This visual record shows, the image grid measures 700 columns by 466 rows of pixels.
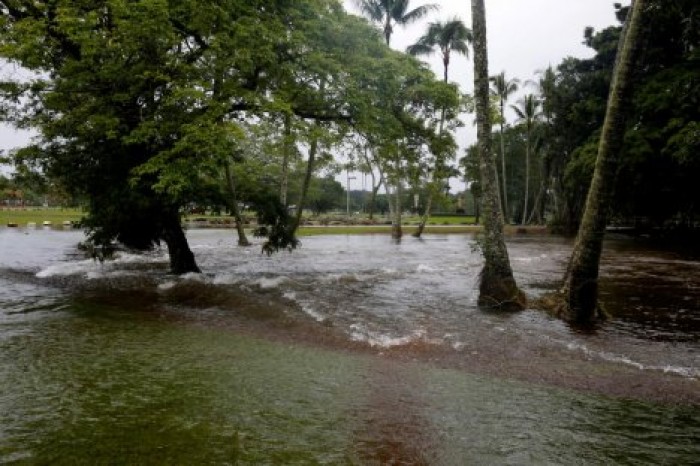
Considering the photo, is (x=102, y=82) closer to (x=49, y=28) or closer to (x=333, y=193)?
(x=49, y=28)

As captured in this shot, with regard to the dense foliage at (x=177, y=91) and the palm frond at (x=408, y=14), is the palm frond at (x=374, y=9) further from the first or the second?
the dense foliage at (x=177, y=91)

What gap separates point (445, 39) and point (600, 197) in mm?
30532

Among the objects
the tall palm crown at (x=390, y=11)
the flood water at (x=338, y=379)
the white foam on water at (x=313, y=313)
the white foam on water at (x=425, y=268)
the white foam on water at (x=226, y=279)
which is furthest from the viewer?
the tall palm crown at (x=390, y=11)

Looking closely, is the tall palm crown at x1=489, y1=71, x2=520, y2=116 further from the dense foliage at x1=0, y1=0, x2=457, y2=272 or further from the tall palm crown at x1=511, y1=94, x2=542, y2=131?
the dense foliage at x1=0, y1=0, x2=457, y2=272

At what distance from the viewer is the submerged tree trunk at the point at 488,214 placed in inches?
425

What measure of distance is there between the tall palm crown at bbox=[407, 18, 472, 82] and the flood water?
27.9 metres

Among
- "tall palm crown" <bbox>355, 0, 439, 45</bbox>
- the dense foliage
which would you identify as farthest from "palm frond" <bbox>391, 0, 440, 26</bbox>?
the dense foliage

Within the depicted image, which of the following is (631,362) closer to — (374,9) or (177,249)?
(177,249)

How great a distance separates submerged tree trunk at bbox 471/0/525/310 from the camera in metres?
10.8

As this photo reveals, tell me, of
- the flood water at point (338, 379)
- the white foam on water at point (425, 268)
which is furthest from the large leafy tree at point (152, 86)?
the white foam on water at point (425, 268)

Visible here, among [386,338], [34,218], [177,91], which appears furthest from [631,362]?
[34,218]

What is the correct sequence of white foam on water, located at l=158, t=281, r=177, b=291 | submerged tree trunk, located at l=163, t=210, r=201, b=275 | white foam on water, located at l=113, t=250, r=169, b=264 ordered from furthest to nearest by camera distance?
white foam on water, located at l=113, t=250, r=169, b=264 < submerged tree trunk, located at l=163, t=210, r=201, b=275 < white foam on water, located at l=158, t=281, r=177, b=291

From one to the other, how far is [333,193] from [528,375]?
83.1m

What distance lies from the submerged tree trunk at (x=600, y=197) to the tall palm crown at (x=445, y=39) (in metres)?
28.9
